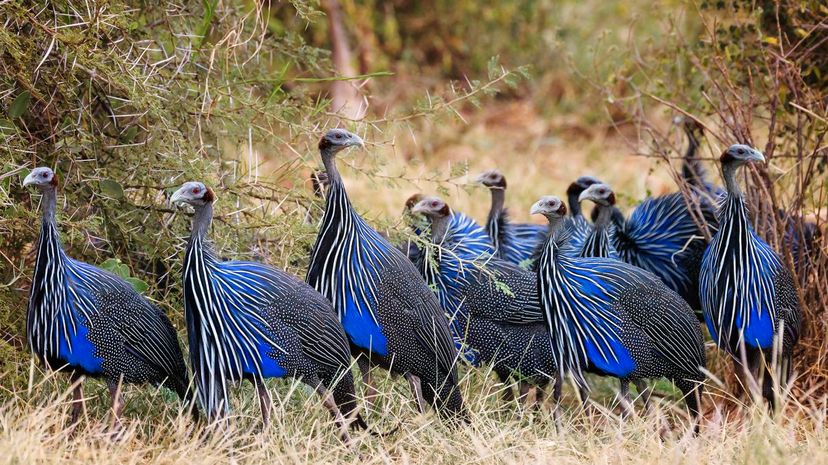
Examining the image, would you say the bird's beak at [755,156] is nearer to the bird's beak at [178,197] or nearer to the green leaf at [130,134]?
the bird's beak at [178,197]

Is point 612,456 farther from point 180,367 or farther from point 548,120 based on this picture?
point 548,120

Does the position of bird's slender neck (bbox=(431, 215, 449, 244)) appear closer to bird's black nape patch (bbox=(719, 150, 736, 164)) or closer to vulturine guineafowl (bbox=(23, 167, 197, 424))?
bird's black nape patch (bbox=(719, 150, 736, 164))

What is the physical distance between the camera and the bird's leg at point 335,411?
13.2ft

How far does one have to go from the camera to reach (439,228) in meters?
5.32

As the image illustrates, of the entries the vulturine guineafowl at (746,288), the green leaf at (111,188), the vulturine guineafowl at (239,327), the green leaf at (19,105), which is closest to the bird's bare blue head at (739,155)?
the vulturine guineafowl at (746,288)

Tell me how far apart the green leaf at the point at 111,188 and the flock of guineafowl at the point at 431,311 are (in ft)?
1.74

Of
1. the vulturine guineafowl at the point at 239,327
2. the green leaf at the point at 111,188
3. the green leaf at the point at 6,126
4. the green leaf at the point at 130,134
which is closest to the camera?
the vulturine guineafowl at the point at 239,327

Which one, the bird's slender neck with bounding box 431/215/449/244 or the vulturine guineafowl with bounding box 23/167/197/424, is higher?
the bird's slender neck with bounding box 431/215/449/244

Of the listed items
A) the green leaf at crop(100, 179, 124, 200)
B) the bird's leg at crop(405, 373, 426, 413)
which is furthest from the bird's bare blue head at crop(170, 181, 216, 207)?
the bird's leg at crop(405, 373, 426, 413)

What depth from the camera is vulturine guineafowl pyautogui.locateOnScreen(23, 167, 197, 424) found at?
4.05m

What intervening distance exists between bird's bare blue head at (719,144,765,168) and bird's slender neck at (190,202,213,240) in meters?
2.05

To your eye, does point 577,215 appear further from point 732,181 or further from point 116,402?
point 116,402

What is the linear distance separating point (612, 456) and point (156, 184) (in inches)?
86.7

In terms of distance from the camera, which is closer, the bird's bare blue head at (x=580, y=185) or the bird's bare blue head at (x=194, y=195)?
the bird's bare blue head at (x=194, y=195)
